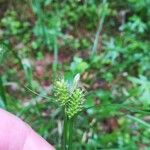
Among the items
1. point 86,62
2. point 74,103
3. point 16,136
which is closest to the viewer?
point 74,103

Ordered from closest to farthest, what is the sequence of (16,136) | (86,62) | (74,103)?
(74,103) < (16,136) < (86,62)

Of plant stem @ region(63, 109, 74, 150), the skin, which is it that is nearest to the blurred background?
the skin

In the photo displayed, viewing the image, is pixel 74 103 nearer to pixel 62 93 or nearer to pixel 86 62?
pixel 62 93

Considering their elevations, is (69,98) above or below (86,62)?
below

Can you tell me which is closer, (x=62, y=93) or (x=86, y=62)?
(x=62, y=93)

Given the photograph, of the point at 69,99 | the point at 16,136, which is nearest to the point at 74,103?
the point at 69,99

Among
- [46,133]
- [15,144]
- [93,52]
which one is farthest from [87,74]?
[15,144]

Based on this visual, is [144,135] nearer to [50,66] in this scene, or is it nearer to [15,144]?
[50,66]

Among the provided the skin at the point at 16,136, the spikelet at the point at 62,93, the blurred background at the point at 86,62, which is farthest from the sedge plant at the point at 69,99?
the blurred background at the point at 86,62
